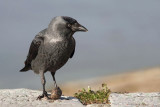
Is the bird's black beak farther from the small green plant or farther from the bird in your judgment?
the small green plant

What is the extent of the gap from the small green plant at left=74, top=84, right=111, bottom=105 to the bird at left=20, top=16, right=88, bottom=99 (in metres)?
1.45

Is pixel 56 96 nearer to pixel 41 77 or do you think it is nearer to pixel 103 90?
pixel 41 77

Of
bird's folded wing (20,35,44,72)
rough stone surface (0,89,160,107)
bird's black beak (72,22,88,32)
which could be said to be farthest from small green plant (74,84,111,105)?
bird's black beak (72,22,88,32)

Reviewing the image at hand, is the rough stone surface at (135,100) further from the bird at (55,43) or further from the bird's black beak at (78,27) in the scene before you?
the bird's black beak at (78,27)

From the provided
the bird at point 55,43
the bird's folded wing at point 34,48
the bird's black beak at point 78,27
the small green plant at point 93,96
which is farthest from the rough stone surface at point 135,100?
the bird's folded wing at point 34,48

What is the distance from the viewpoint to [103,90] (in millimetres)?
9172

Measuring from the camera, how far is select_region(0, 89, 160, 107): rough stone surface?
7621mm

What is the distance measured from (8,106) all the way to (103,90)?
2.84m

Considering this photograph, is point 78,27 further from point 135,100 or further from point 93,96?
point 135,100

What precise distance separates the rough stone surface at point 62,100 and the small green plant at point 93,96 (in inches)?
8.6

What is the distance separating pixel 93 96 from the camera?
875 cm

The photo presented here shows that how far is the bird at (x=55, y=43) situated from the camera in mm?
7312

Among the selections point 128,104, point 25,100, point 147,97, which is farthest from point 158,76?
point 25,100

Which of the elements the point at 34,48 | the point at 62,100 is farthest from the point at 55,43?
the point at 62,100
